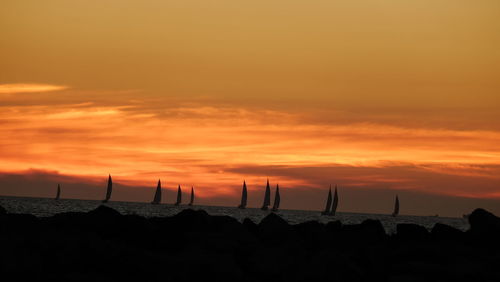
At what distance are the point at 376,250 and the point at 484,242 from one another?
469 centimetres

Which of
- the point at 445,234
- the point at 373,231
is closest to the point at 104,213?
the point at 373,231

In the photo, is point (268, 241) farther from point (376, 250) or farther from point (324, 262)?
point (324, 262)

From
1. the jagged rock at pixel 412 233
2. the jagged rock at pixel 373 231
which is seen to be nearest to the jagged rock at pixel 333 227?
the jagged rock at pixel 373 231

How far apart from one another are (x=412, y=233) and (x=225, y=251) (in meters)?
7.92

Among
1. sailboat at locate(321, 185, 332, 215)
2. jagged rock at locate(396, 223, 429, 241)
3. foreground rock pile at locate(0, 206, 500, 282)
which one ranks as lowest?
foreground rock pile at locate(0, 206, 500, 282)

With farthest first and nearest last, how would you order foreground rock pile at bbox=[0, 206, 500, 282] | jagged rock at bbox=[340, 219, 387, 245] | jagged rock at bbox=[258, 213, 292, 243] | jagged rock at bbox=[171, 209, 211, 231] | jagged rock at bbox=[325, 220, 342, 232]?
jagged rock at bbox=[325, 220, 342, 232] < jagged rock at bbox=[340, 219, 387, 245] < jagged rock at bbox=[171, 209, 211, 231] < jagged rock at bbox=[258, 213, 292, 243] < foreground rock pile at bbox=[0, 206, 500, 282]

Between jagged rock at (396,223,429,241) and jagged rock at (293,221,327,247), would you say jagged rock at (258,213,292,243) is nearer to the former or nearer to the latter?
jagged rock at (293,221,327,247)

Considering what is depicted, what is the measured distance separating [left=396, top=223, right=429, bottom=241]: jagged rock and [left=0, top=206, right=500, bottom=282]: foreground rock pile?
33 mm

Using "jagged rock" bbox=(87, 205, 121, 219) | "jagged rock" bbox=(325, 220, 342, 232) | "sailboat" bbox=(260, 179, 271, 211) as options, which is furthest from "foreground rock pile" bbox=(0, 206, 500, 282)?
"sailboat" bbox=(260, 179, 271, 211)

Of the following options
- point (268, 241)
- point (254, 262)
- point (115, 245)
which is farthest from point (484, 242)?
point (115, 245)

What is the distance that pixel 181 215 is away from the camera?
26391 millimetres

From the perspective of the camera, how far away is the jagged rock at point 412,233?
26438 millimetres

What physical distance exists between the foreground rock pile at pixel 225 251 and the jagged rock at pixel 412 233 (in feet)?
0.11

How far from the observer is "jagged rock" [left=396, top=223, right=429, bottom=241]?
26.4 metres
